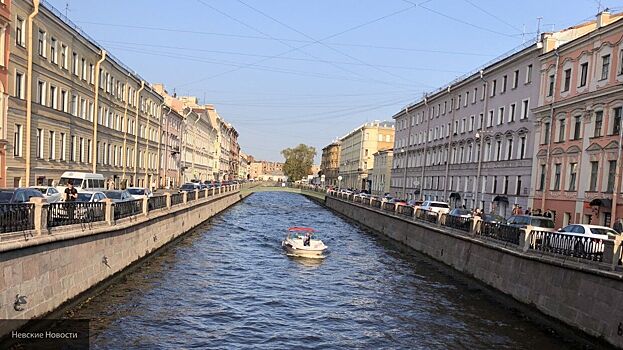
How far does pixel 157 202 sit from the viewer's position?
27.2 metres

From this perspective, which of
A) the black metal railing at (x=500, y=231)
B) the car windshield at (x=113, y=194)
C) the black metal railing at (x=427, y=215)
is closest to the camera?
the black metal railing at (x=500, y=231)

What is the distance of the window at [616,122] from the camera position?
26.5 metres

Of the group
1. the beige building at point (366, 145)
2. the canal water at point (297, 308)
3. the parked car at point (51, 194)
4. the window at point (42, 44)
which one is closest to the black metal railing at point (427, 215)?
the canal water at point (297, 308)

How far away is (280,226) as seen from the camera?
44188mm

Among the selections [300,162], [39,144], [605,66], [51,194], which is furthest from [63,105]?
[300,162]

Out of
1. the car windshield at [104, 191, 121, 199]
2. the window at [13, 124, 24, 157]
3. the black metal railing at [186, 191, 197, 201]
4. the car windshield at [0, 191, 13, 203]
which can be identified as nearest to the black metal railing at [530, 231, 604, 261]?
the car windshield at [0, 191, 13, 203]

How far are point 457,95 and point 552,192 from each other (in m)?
21.8

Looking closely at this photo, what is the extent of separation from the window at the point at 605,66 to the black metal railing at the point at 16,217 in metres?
29.0

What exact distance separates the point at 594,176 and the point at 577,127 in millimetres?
3621

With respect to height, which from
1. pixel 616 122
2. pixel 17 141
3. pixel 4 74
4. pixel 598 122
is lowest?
pixel 17 141

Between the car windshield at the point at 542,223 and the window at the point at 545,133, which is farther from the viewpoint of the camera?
the window at the point at 545,133

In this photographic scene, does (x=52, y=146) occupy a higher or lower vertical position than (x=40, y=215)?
higher

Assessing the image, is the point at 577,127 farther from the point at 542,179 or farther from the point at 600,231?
the point at 600,231

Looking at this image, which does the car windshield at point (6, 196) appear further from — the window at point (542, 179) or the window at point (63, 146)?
the window at point (542, 179)
